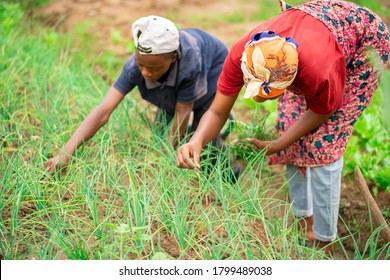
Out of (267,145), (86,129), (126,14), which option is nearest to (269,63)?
(267,145)

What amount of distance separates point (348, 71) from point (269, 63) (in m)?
0.58

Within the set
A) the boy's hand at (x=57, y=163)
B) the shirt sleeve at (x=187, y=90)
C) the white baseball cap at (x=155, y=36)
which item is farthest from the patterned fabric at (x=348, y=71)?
the boy's hand at (x=57, y=163)

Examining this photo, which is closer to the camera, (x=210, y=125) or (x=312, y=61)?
(x=312, y=61)

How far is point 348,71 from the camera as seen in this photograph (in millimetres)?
2346

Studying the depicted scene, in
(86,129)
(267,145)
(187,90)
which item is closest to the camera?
(267,145)

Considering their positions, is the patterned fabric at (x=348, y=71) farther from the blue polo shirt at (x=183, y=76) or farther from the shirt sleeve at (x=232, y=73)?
the blue polo shirt at (x=183, y=76)

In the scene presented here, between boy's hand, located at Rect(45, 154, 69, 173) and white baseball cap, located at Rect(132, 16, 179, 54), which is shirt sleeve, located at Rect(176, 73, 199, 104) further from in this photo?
boy's hand, located at Rect(45, 154, 69, 173)

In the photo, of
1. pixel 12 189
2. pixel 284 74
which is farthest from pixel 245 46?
pixel 12 189

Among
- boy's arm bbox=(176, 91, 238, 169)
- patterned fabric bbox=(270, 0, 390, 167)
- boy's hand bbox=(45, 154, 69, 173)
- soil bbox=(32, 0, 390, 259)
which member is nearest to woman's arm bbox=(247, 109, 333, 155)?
patterned fabric bbox=(270, 0, 390, 167)

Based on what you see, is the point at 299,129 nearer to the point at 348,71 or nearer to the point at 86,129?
the point at 348,71

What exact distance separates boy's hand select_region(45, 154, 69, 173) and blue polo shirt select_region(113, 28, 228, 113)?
0.47 meters

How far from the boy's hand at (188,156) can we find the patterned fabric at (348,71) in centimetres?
59

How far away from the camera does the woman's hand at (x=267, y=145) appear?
8.13 ft

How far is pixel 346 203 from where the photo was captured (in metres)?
3.22
